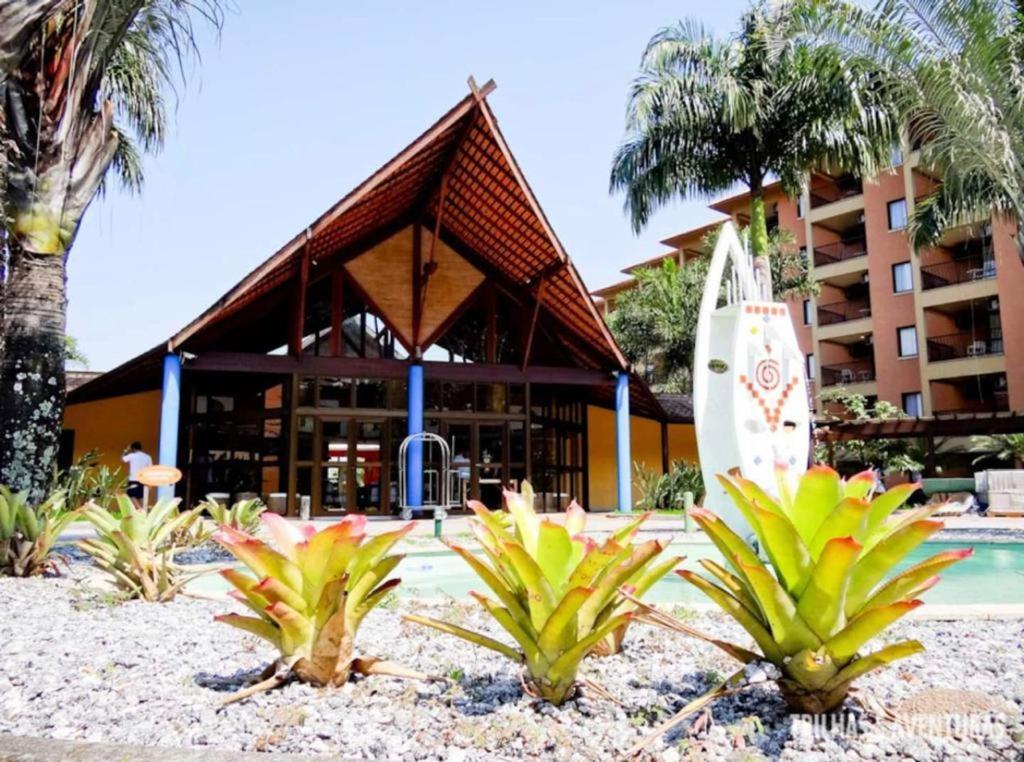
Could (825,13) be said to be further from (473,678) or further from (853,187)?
(853,187)

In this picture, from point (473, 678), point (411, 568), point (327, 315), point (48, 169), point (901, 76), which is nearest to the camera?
point (473, 678)

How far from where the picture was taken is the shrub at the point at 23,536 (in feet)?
17.3

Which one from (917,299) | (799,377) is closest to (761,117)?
(799,377)

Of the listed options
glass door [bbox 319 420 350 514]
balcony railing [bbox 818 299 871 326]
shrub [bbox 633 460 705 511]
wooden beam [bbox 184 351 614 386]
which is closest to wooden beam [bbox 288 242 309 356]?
wooden beam [bbox 184 351 614 386]

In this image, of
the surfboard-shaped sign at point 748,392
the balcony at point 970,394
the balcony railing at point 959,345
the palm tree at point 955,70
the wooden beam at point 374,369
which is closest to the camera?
the surfboard-shaped sign at point 748,392

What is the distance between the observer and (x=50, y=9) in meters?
3.06

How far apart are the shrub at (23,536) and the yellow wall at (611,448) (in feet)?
49.7

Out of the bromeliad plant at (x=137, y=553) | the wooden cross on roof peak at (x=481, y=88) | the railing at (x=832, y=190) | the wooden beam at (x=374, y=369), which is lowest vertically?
the bromeliad plant at (x=137, y=553)

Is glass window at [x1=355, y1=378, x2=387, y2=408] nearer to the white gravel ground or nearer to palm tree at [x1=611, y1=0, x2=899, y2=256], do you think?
palm tree at [x1=611, y1=0, x2=899, y2=256]

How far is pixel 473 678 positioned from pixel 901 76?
1161 centimetres

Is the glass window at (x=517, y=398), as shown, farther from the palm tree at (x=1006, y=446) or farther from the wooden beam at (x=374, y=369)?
the palm tree at (x=1006, y=446)

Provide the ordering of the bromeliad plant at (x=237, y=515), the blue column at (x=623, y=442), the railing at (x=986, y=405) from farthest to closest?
the railing at (x=986, y=405), the blue column at (x=623, y=442), the bromeliad plant at (x=237, y=515)

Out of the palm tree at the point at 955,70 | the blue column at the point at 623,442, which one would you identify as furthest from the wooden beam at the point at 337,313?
the palm tree at the point at 955,70

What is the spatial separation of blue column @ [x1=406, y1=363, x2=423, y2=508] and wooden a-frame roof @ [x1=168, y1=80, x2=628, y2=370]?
275cm
